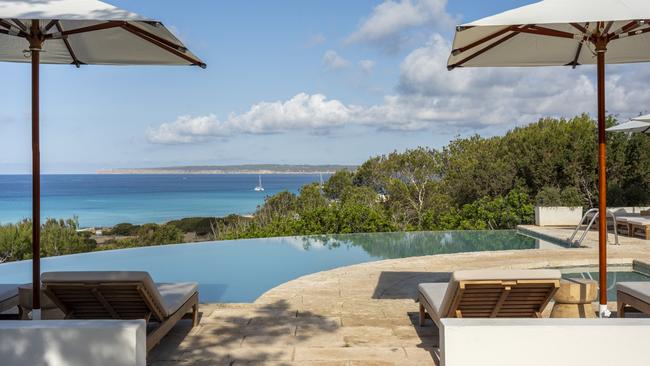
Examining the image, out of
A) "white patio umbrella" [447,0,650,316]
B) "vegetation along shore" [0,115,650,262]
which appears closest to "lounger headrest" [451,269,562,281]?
"white patio umbrella" [447,0,650,316]

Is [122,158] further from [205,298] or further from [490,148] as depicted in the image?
[205,298]

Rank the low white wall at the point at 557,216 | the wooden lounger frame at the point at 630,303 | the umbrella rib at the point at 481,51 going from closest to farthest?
the wooden lounger frame at the point at 630,303 < the umbrella rib at the point at 481,51 < the low white wall at the point at 557,216

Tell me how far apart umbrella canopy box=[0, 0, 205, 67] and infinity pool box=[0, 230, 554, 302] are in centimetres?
311

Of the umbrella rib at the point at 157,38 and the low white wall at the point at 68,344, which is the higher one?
the umbrella rib at the point at 157,38

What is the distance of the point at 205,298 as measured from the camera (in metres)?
6.98

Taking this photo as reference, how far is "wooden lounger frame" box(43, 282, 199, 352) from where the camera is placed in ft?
12.1

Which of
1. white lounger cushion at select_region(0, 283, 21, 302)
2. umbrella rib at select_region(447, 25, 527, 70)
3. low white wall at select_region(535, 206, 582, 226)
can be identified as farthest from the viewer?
low white wall at select_region(535, 206, 582, 226)

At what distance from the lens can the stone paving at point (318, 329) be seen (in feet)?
12.9

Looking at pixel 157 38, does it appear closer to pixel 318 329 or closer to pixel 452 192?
pixel 318 329

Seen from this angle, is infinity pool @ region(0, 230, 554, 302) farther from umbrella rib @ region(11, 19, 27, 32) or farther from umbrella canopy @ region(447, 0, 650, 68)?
umbrella canopy @ region(447, 0, 650, 68)

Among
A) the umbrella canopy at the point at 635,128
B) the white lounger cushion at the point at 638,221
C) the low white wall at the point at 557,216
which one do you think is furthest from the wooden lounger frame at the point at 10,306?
the low white wall at the point at 557,216

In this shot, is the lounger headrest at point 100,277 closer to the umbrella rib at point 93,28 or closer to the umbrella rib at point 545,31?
the umbrella rib at point 93,28

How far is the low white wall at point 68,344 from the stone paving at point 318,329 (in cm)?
77

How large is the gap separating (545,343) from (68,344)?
8.65ft
